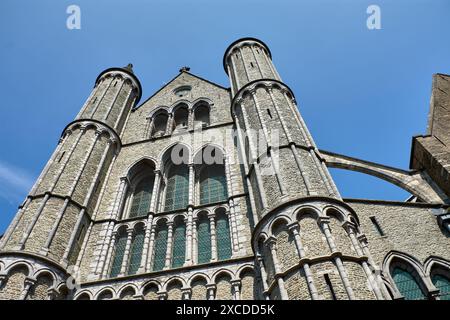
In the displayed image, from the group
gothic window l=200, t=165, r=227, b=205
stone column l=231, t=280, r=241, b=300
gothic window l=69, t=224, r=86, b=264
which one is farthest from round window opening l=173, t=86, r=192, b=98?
stone column l=231, t=280, r=241, b=300

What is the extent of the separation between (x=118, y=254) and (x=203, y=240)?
8.07 feet

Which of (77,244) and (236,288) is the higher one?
(77,244)

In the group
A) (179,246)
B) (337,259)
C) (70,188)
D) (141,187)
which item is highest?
(141,187)

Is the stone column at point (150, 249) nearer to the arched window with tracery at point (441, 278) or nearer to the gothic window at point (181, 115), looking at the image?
the arched window with tracery at point (441, 278)

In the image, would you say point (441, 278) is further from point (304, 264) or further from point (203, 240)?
point (203, 240)

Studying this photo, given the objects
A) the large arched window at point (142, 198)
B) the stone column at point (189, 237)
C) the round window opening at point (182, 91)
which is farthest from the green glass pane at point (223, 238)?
the round window opening at point (182, 91)

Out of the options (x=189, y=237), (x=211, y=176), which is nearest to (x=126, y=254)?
(x=189, y=237)

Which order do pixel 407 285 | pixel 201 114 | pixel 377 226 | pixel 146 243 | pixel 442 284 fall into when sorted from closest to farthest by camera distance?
pixel 442 284 → pixel 407 285 → pixel 377 226 → pixel 146 243 → pixel 201 114

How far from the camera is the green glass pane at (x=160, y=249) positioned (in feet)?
36.2

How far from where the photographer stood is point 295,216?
8.50 metres

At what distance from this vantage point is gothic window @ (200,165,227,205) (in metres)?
13.2

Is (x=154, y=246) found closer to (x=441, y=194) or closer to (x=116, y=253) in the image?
(x=116, y=253)

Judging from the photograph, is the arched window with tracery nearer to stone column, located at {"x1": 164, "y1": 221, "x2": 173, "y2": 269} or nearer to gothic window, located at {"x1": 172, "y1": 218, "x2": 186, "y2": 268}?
gothic window, located at {"x1": 172, "y1": 218, "x2": 186, "y2": 268}

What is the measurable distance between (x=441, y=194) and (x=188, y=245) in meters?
7.15
